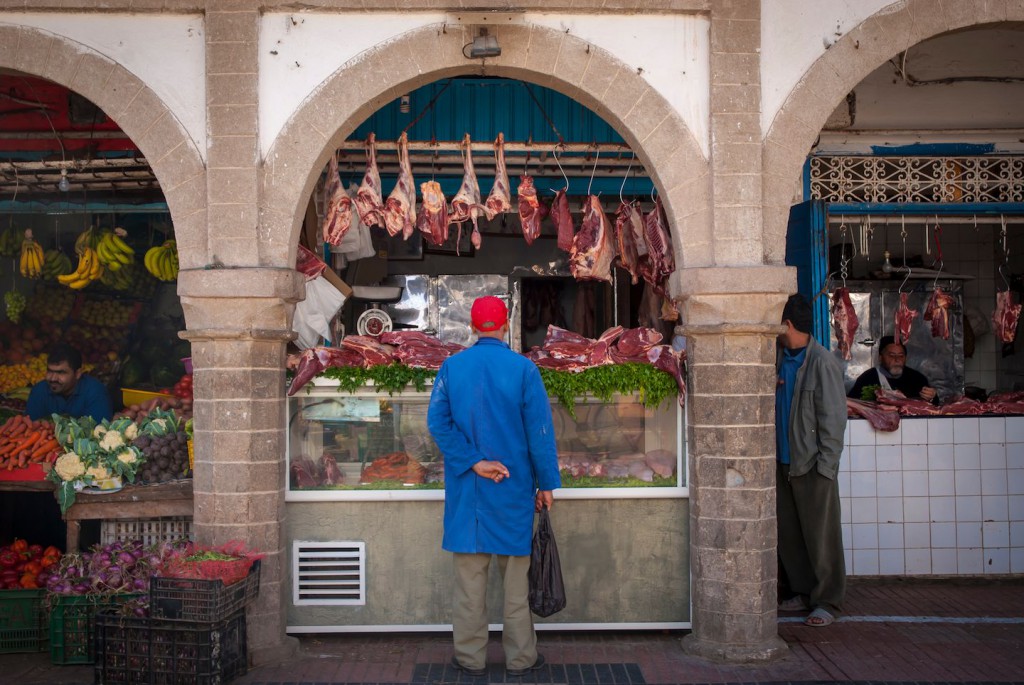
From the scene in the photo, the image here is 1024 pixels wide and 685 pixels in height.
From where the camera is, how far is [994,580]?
7.68m

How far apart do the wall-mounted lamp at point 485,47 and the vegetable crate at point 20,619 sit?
172 inches

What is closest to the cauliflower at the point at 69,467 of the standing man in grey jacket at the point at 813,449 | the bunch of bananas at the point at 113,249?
the bunch of bananas at the point at 113,249

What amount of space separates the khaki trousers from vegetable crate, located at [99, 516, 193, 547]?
7.33 ft

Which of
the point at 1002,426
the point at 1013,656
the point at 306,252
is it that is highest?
the point at 306,252

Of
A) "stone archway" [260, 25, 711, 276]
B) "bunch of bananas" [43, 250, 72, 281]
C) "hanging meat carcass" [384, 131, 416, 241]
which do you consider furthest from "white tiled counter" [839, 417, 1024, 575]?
"bunch of bananas" [43, 250, 72, 281]

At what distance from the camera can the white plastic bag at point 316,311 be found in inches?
288

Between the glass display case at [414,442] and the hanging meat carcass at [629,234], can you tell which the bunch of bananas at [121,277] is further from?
the hanging meat carcass at [629,234]

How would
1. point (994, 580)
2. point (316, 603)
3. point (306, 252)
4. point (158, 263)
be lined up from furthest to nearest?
1. point (158, 263)
2. point (994, 580)
3. point (306, 252)
4. point (316, 603)

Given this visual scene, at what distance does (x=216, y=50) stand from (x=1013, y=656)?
6129 millimetres

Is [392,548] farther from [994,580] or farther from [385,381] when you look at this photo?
[994,580]

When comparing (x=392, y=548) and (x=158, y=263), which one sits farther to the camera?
(x=158, y=263)

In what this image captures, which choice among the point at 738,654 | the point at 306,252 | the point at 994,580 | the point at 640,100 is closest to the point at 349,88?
the point at 306,252

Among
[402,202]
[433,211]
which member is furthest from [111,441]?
[433,211]

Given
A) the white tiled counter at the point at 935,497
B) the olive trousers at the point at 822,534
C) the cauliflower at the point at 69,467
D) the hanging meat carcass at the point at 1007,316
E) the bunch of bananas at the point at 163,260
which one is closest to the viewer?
the cauliflower at the point at 69,467
